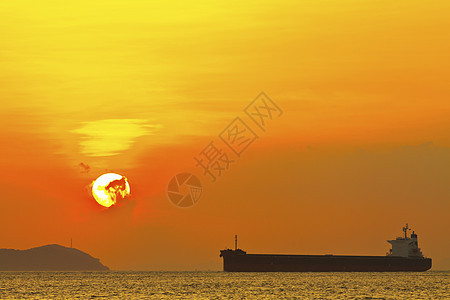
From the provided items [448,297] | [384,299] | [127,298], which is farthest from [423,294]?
[127,298]

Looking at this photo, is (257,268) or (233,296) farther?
(257,268)

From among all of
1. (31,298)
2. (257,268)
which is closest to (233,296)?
(31,298)

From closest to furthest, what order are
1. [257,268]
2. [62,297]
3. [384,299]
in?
[384,299] < [62,297] < [257,268]

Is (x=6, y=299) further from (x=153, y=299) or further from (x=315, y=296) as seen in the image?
(x=315, y=296)

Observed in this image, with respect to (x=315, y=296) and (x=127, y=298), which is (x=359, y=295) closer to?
(x=315, y=296)

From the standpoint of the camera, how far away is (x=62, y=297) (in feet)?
357

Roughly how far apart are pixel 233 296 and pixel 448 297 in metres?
31.0

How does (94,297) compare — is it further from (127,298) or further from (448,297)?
(448,297)

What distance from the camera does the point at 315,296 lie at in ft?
350

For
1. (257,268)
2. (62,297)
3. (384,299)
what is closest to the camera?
(384,299)

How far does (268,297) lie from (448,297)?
2623 centimetres

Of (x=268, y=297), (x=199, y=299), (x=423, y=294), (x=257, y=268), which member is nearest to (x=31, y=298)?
(x=199, y=299)

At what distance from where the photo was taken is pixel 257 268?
655 ft

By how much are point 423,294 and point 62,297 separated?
178 feet
